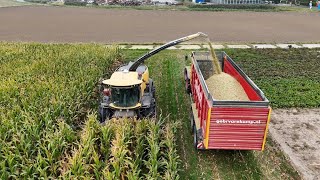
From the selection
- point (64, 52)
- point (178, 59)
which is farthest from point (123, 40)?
point (64, 52)

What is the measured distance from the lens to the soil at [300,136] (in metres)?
10.4

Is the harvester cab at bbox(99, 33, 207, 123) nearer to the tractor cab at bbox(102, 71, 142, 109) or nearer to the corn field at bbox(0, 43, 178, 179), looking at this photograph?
the tractor cab at bbox(102, 71, 142, 109)

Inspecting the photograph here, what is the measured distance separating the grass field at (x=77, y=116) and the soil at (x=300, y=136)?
0.42 meters

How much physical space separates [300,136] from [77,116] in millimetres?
8324

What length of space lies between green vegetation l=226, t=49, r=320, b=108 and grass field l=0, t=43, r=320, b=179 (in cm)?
6

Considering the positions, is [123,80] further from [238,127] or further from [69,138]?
[238,127]

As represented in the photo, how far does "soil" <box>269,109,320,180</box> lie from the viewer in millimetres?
10398

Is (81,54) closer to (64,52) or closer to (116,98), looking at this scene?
(64,52)

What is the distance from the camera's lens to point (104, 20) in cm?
4322

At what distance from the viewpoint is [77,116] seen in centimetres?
1128

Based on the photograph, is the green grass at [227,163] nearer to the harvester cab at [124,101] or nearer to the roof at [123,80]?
the harvester cab at [124,101]

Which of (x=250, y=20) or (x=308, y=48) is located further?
(x=250, y=20)

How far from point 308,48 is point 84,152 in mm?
23048

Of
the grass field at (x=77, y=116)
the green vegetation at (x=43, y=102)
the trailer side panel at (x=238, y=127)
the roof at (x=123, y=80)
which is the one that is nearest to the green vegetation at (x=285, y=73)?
the grass field at (x=77, y=116)
